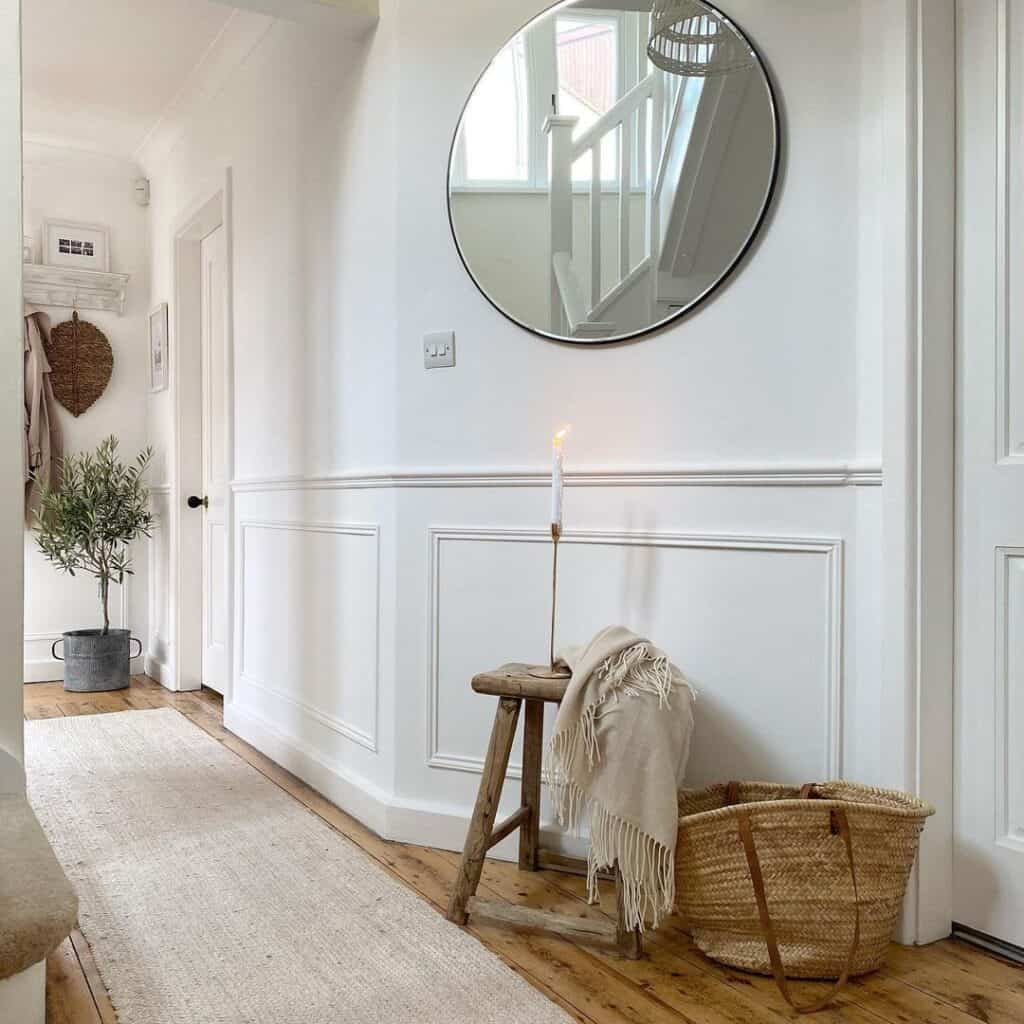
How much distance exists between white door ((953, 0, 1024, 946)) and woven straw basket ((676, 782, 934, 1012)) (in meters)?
0.23

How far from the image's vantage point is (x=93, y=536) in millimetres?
4324

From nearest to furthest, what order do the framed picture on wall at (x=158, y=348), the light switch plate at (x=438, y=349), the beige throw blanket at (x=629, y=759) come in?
1. the beige throw blanket at (x=629, y=759)
2. the light switch plate at (x=438, y=349)
3. the framed picture on wall at (x=158, y=348)

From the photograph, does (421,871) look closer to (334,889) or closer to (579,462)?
(334,889)

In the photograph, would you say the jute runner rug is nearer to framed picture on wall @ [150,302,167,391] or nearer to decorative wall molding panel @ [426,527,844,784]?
decorative wall molding panel @ [426,527,844,784]

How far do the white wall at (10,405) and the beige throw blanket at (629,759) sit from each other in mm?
1010

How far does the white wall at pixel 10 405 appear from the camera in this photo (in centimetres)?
176

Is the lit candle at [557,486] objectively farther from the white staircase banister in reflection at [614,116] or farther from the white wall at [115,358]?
the white wall at [115,358]

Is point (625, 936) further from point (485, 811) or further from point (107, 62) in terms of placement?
point (107, 62)

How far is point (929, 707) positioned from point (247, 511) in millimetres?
2508

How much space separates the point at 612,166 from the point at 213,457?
2.75m

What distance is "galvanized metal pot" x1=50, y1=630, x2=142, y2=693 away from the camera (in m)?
4.35

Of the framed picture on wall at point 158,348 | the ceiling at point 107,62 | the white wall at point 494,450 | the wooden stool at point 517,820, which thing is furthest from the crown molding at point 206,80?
the wooden stool at point 517,820

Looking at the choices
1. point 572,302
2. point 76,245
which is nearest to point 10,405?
point 572,302

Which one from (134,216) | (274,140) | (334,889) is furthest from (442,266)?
(134,216)
